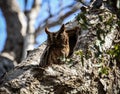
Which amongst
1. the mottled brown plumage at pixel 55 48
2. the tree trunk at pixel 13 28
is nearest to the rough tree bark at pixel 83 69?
the mottled brown plumage at pixel 55 48

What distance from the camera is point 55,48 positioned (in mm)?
2154

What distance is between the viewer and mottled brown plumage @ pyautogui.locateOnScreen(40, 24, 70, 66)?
212 cm

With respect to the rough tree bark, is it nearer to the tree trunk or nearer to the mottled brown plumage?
the mottled brown plumage

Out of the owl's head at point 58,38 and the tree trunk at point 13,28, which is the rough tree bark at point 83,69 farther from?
the tree trunk at point 13,28

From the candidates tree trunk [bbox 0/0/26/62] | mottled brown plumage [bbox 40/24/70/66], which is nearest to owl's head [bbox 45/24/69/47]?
mottled brown plumage [bbox 40/24/70/66]

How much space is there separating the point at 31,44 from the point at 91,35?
9.78 ft

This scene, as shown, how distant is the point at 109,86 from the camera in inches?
80.4

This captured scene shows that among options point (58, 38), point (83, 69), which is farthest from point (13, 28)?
point (83, 69)

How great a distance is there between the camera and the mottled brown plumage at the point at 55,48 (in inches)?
83.3

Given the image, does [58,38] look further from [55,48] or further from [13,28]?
[13,28]

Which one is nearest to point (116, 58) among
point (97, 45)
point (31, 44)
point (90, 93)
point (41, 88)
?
point (97, 45)

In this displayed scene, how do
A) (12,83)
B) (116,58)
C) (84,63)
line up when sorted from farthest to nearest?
(116,58) → (84,63) → (12,83)

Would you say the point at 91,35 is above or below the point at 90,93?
above

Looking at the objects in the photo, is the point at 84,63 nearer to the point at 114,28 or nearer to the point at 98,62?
the point at 98,62
